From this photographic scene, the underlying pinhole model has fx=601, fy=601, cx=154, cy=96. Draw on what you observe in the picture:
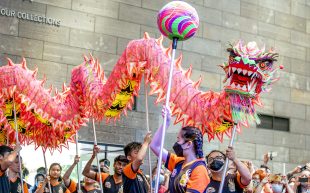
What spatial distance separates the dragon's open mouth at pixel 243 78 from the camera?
5.04 meters

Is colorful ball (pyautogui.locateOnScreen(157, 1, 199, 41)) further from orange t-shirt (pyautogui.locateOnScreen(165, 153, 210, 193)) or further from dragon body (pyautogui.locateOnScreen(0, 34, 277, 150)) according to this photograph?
orange t-shirt (pyautogui.locateOnScreen(165, 153, 210, 193))

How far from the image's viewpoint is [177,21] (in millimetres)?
5355

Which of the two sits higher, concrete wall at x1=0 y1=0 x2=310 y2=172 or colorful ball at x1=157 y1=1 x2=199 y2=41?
concrete wall at x1=0 y1=0 x2=310 y2=172

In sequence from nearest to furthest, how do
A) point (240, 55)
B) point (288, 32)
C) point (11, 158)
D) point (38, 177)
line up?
1. point (240, 55)
2. point (11, 158)
3. point (38, 177)
4. point (288, 32)

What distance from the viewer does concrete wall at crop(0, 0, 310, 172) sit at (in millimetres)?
11250

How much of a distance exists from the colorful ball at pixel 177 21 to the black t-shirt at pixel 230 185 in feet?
4.47

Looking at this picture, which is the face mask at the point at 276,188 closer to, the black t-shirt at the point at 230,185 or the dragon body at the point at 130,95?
the dragon body at the point at 130,95

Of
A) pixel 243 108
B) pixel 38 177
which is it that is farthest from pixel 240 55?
pixel 38 177

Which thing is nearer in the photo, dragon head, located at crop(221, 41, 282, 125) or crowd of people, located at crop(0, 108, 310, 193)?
crowd of people, located at crop(0, 108, 310, 193)

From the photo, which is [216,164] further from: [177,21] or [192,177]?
[177,21]

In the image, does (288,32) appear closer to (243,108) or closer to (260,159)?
(260,159)

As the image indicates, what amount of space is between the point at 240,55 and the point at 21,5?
697 cm

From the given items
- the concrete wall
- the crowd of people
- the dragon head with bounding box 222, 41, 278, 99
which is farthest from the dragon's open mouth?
the concrete wall

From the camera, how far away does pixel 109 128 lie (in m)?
11.8
